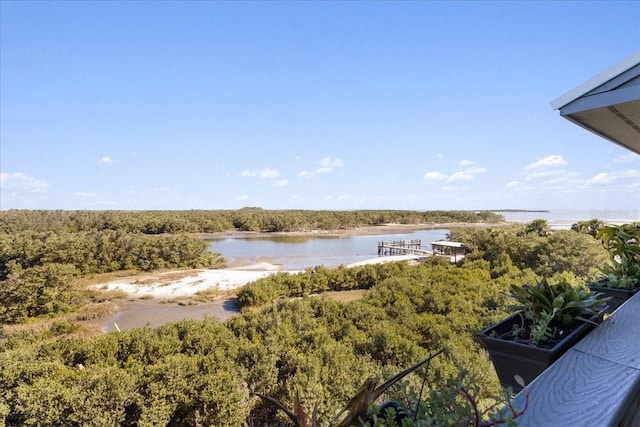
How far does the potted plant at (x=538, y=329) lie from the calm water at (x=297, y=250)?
57.6 feet

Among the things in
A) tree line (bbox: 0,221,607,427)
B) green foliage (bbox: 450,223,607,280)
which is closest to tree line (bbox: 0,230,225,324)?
tree line (bbox: 0,221,607,427)

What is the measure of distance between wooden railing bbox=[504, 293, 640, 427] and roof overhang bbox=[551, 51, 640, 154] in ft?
2.62

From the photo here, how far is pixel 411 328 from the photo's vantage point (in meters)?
5.80

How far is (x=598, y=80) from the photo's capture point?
1.26m

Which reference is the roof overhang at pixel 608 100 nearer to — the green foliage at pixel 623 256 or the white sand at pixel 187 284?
the green foliage at pixel 623 256

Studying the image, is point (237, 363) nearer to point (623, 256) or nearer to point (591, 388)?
point (623, 256)

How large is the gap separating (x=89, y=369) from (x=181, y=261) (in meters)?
15.6

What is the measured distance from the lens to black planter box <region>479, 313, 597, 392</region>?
83 cm

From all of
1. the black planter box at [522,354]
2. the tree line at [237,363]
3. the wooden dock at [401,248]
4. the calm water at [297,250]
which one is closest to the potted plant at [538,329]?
the black planter box at [522,354]

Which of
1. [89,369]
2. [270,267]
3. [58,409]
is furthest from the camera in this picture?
[270,267]

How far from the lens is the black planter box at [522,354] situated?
829mm

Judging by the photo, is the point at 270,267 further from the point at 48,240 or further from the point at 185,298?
the point at 48,240

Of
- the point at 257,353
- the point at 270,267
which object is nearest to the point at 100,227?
the point at 270,267

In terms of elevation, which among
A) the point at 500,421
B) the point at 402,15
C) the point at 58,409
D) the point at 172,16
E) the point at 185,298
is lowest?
the point at 185,298
